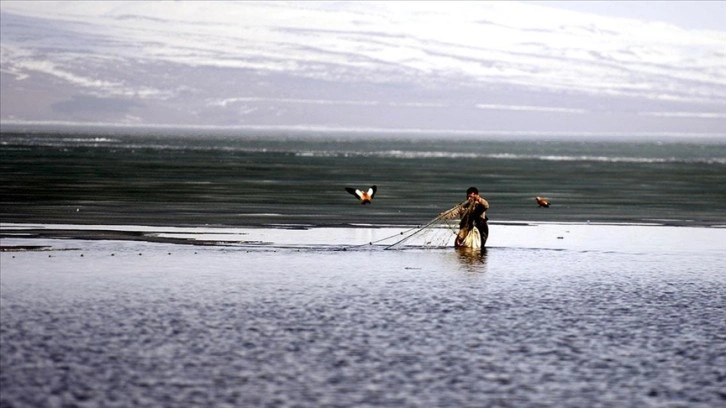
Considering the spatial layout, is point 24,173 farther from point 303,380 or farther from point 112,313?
point 303,380

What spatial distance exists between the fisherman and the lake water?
2.87ft

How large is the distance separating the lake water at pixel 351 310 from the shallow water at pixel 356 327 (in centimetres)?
5

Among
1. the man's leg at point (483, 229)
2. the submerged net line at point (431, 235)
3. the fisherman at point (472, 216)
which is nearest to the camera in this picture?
the fisherman at point (472, 216)

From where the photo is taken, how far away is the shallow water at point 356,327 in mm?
15992

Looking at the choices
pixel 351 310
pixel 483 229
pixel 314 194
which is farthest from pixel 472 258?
pixel 314 194

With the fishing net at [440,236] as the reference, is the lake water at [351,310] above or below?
below

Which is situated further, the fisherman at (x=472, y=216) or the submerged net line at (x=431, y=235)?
the submerged net line at (x=431, y=235)

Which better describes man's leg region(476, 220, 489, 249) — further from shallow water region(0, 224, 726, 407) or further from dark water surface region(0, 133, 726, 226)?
dark water surface region(0, 133, 726, 226)

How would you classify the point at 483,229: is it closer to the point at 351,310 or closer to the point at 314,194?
the point at 351,310

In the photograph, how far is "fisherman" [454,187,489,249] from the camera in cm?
3441

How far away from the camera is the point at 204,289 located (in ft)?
82.7

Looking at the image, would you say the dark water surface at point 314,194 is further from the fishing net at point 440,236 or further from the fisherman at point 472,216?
the fisherman at point 472,216

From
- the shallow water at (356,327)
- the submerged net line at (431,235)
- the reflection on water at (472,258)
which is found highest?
the submerged net line at (431,235)

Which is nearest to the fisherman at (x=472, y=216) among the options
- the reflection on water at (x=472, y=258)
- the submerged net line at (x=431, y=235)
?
the submerged net line at (x=431, y=235)
